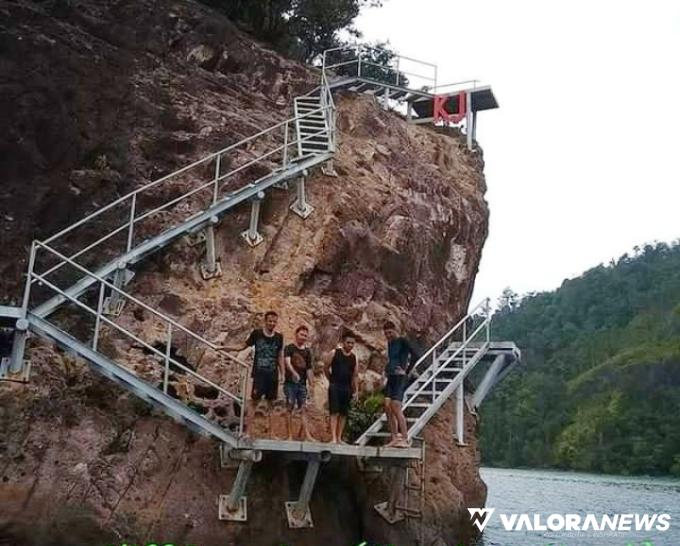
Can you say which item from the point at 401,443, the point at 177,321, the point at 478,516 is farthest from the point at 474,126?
the point at 401,443

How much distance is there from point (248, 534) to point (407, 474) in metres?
3.69

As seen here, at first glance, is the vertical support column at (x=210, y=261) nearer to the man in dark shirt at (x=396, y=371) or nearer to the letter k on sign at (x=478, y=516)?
the man in dark shirt at (x=396, y=371)

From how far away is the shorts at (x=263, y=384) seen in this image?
12281mm

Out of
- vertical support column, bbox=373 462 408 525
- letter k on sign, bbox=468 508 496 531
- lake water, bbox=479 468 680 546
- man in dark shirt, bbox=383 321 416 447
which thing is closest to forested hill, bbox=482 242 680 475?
lake water, bbox=479 468 680 546

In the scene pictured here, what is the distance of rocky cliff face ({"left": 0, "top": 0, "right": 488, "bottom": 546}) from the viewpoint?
41.1ft

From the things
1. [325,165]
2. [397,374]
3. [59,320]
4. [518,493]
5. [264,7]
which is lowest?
[518,493]

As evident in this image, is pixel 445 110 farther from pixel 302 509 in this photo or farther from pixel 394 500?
pixel 302 509

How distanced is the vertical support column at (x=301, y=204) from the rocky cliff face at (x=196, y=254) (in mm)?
179

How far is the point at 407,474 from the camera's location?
15.4 m

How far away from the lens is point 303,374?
12.7m

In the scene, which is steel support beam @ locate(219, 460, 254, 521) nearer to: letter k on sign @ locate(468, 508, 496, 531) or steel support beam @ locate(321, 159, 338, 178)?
letter k on sign @ locate(468, 508, 496, 531)

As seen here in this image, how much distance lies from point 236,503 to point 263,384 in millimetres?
2240

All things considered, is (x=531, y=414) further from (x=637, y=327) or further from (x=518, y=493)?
(x=518, y=493)

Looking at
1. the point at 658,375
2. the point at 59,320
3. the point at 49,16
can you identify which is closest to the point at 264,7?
the point at 49,16
